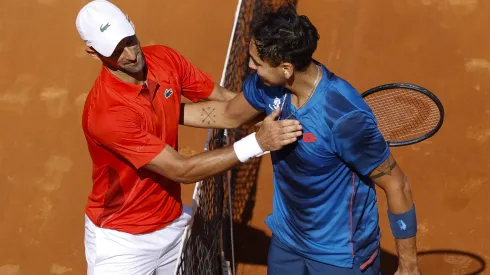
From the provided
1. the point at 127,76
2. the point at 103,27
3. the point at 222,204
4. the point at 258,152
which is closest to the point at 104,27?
the point at 103,27

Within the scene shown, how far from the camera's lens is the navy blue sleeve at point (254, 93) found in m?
3.90

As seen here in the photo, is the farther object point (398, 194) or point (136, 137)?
point (136, 137)

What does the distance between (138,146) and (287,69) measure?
92 cm

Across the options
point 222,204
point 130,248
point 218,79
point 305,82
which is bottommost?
point 222,204

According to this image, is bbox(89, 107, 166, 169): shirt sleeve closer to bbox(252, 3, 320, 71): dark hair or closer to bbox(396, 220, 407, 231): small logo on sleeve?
bbox(252, 3, 320, 71): dark hair

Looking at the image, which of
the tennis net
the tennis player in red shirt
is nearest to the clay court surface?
the tennis net

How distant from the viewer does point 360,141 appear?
3346mm

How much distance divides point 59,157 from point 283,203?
3.11 metres

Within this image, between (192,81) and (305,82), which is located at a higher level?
(305,82)

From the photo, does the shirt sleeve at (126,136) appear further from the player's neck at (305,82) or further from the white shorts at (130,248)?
the player's neck at (305,82)

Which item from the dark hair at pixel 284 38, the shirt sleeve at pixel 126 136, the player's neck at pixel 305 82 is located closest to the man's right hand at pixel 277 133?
the player's neck at pixel 305 82

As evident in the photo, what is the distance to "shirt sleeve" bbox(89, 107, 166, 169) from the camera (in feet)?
12.5

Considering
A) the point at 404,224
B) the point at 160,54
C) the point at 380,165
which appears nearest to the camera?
the point at 380,165

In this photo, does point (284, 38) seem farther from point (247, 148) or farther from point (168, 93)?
point (168, 93)
